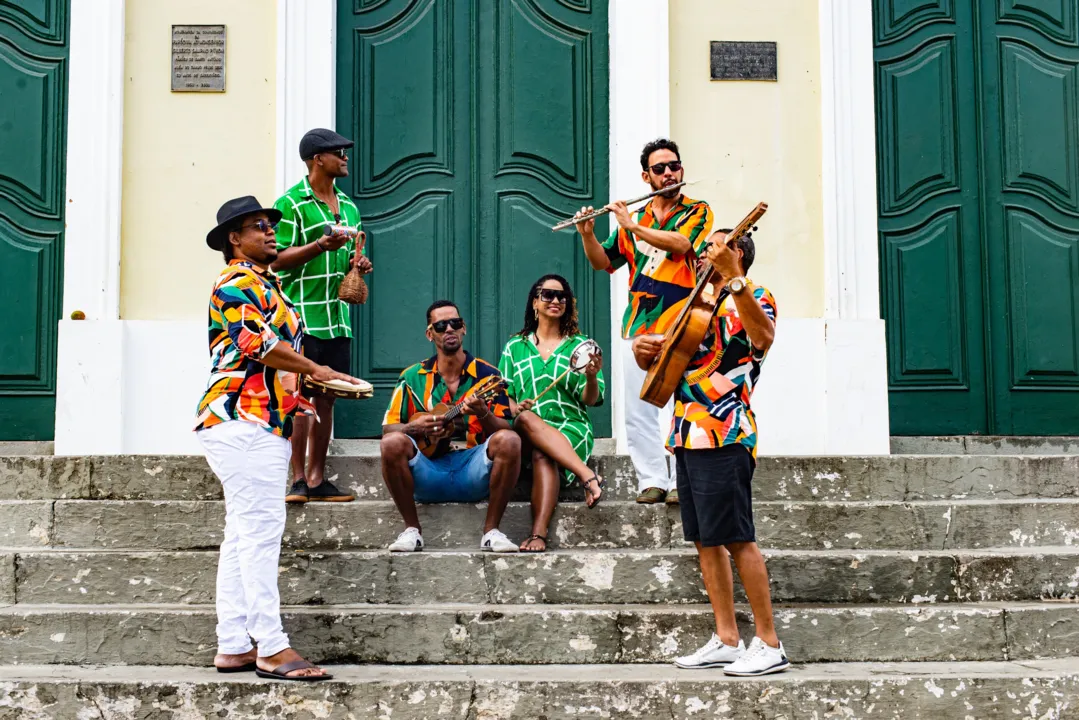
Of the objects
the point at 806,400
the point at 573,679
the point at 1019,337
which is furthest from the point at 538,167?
the point at 573,679

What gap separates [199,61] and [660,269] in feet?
10.5

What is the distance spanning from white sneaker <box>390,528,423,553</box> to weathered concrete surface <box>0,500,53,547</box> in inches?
63.7

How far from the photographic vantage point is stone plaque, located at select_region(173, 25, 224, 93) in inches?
283

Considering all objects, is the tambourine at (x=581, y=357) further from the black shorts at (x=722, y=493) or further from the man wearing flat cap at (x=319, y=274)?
the black shorts at (x=722, y=493)

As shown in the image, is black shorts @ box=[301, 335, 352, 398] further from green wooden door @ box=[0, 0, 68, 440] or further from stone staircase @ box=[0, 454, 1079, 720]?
green wooden door @ box=[0, 0, 68, 440]

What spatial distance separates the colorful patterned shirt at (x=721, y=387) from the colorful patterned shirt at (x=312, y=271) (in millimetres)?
1976

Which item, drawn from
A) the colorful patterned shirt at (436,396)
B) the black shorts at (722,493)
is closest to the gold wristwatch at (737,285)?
the black shorts at (722,493)

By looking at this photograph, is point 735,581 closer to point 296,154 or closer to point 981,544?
point 981,544

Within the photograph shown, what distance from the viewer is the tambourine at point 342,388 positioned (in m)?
4.81

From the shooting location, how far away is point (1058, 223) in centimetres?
771

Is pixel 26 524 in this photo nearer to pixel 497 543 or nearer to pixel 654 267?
pixel 497 543

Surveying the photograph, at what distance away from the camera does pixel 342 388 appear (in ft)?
15.8

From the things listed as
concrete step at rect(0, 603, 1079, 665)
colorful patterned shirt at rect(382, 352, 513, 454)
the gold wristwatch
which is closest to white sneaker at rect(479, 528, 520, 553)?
concrete step at rect(0, 603, 1079, 665)

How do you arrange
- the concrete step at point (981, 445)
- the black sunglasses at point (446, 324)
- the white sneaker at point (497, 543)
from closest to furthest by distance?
the white sneaker at point (497, 543) < the black sunglasses at point (446, 324) < the concrete step at point (981, 445)
